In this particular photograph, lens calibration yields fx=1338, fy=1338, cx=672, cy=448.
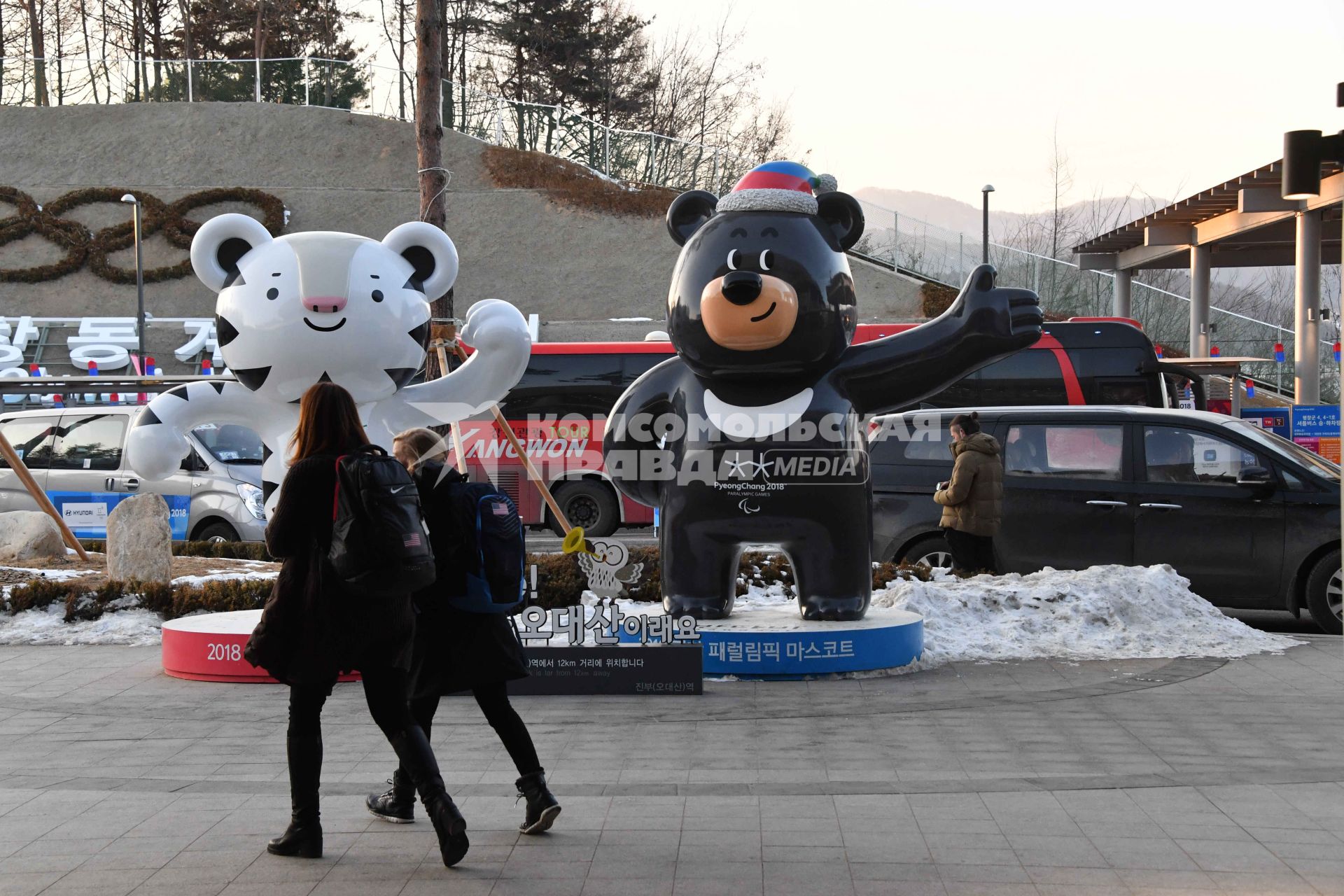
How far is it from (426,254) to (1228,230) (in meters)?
18.2

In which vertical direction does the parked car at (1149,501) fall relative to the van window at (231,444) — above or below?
below

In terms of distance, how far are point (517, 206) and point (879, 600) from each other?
96.3 feet

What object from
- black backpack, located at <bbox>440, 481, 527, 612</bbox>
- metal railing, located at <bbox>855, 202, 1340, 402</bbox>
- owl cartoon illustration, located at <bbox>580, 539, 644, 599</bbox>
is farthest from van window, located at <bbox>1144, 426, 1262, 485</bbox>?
metal railing, located at <bbox>855, 202, 1340, 402</bbox>

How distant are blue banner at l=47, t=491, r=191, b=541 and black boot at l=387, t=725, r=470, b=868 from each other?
10.4 m

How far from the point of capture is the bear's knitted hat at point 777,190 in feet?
25.7

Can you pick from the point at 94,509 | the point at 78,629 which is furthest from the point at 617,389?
the point at 78,629

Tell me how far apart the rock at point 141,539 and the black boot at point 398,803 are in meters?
5.87

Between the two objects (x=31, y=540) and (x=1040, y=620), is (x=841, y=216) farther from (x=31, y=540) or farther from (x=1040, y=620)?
(x=31, y=540)

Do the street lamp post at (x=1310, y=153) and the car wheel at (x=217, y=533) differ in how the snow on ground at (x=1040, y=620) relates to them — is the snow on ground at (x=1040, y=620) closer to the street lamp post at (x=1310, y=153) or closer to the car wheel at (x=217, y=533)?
the street lamp post at (x=1310, y=153)

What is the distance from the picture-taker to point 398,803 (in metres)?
4.86

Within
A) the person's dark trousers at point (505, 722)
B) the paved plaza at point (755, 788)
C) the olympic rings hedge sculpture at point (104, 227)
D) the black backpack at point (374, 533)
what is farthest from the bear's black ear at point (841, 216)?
the olympic rings hedge sculpture at point (104, 227)

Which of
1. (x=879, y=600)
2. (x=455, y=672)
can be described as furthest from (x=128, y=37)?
(x=455, y=672)

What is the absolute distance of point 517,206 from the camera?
37094 mm

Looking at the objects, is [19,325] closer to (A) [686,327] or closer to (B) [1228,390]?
(B) [1228,390]
